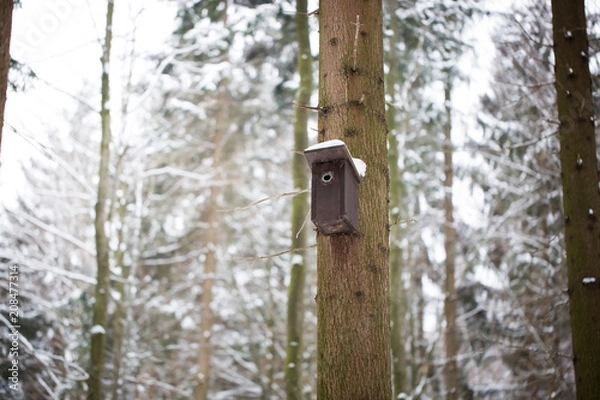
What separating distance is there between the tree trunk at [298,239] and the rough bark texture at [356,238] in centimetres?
295

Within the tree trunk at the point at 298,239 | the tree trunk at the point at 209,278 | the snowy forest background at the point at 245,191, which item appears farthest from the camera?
the tree trunk at the point at 209,278

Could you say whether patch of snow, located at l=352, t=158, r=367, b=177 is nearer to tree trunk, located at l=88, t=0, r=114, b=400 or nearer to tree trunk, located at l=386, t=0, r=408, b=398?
tree trunk, located at l=386, t=0, r=408, b=398

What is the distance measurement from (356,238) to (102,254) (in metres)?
4.93

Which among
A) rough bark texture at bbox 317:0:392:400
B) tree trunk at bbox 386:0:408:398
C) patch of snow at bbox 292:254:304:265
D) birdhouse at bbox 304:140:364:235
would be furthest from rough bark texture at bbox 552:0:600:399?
patch of snow at bbox 292:254:304:265

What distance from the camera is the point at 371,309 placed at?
2.98 m

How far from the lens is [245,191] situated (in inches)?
529

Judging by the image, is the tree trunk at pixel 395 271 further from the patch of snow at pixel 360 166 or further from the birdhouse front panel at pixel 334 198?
the birdhouse front panel at pixel 334 198

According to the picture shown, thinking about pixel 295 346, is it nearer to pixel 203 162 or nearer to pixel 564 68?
pixel 564 68

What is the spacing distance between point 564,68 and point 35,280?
1143 cm

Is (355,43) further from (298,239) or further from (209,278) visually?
(209,278)

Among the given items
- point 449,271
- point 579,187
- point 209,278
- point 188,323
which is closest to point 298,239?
point 579,187

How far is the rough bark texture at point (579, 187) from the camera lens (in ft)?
15.4

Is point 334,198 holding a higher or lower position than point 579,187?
lower

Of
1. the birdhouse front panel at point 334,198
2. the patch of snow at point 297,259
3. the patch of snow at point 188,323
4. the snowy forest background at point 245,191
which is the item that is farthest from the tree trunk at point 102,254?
the patch of snow at point 188,323
